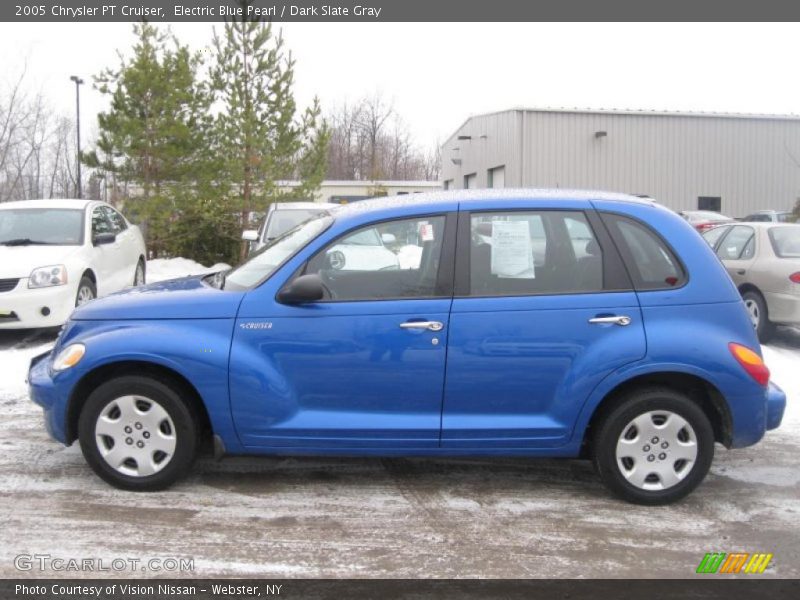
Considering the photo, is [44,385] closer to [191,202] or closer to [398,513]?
[398,513]

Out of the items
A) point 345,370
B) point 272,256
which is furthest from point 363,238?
point 345,370

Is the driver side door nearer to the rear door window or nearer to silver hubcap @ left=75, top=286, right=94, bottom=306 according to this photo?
the rear door window

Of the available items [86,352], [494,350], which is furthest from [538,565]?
[86,352]

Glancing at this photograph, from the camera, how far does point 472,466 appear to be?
5.02m

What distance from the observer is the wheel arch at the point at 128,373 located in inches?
172

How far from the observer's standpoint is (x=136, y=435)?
4344 mm

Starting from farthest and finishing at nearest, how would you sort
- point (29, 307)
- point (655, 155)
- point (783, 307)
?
point (655, 155) < point (783, 307) < point (29, 307)

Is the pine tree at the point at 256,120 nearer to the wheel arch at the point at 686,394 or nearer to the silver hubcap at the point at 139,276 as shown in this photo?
the silver hubcap at the point at 139,276

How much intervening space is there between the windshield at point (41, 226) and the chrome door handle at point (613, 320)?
696 centimetres

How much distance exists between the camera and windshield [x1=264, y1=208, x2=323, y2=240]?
11.2 meters

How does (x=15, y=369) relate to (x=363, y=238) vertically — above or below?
below

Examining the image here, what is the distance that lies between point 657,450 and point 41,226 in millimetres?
7846

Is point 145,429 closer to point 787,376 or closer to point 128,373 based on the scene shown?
point 128,373

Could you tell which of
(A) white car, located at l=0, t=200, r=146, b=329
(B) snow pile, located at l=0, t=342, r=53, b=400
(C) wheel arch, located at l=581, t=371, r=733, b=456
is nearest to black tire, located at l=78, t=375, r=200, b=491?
(C) wheel arch, located at l=581, t=371, r=733, b=456
